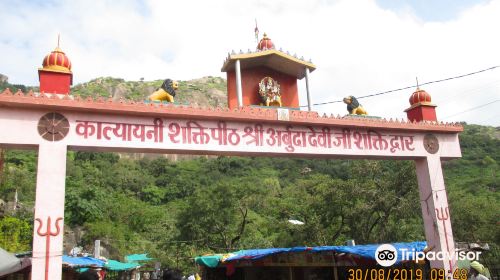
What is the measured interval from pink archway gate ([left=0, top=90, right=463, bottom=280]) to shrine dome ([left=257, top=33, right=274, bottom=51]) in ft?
7.17

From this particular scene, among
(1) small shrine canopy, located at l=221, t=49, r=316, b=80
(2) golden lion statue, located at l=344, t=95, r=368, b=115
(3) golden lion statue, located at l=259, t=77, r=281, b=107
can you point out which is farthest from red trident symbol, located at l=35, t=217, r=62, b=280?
(2) golden lion statue, located at l=344, t=95, r=368, b=115

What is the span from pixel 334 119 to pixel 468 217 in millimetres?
15253

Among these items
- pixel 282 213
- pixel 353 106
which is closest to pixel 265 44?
pixel 353 106

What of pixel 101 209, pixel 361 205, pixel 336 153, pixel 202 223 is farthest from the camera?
pixel 101 209

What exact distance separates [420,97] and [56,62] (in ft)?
29.1

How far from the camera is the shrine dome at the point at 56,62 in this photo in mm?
8047

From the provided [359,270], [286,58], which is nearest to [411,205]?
[359,270]

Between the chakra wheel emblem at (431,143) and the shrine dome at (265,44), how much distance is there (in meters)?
4.65

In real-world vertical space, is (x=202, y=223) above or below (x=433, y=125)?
below

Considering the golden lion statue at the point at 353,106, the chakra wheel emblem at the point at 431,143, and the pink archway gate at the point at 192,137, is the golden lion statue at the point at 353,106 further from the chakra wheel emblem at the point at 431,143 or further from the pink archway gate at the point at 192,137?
the chakra wheel emblem at the point at 431,143

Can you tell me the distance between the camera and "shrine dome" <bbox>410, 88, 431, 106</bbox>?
11242 mm

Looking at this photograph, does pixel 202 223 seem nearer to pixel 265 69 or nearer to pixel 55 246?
pixel 265 69

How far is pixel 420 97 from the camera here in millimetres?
11266

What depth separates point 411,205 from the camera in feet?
66.1
